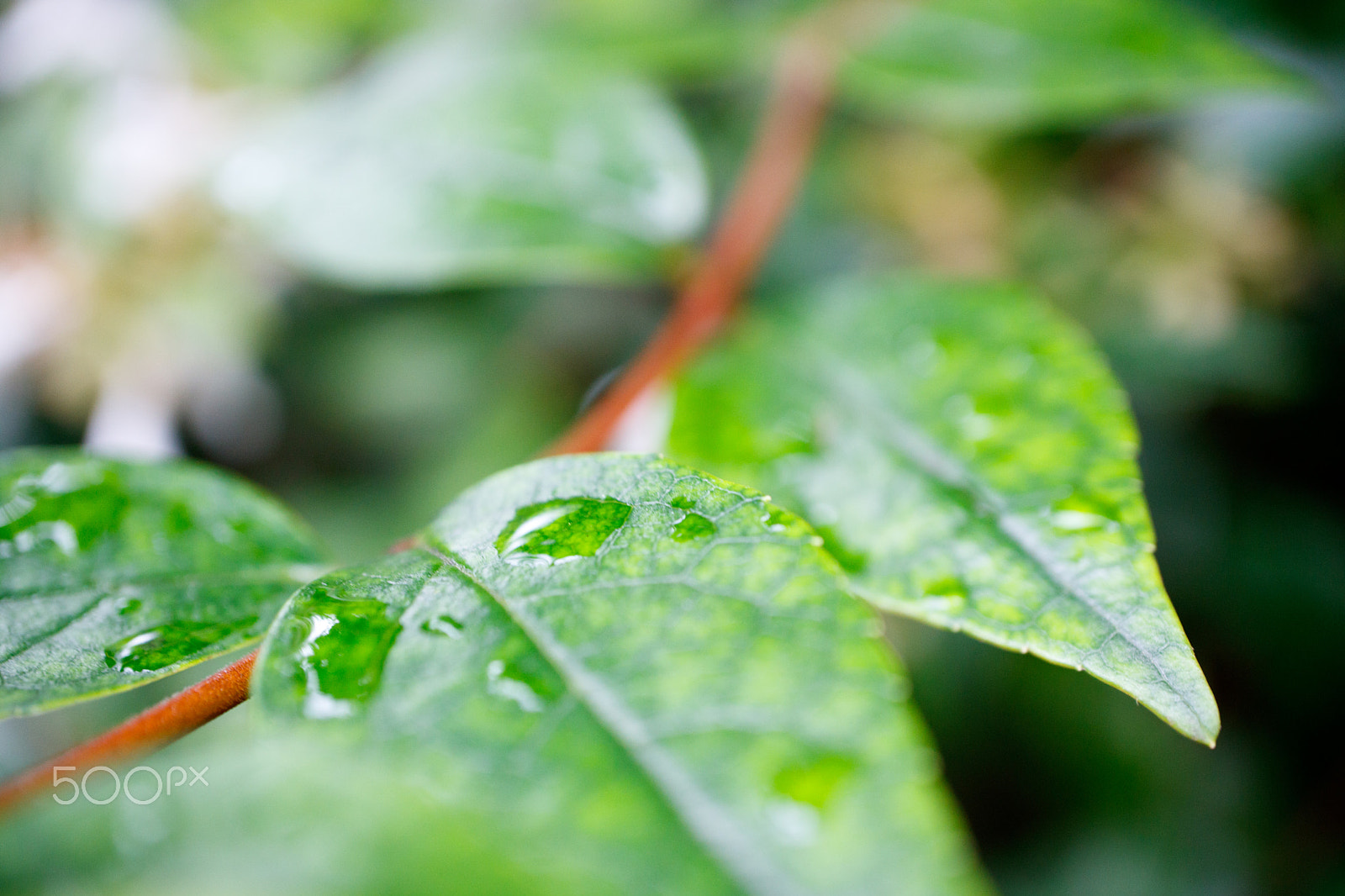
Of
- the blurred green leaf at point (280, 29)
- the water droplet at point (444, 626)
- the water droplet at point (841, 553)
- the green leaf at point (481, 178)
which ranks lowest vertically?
the water droplet at point (841, 553)

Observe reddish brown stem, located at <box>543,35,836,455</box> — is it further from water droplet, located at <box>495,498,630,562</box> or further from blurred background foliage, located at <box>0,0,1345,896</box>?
water droplet, located at <box>495,498,630,562</box>

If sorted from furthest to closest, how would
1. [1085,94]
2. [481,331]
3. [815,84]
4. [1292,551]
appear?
[481,331] < [1292,551] < [815,84] < [1085,94]

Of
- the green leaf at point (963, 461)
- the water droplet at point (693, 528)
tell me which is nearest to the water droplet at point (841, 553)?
the green leaf at point (963, 461)

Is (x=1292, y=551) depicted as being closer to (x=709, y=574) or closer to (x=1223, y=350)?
(x=1223, y=350)

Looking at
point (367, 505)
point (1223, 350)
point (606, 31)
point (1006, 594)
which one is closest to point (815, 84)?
point (606, 31)

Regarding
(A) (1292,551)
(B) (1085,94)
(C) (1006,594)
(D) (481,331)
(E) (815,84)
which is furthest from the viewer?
(D) (481,331)

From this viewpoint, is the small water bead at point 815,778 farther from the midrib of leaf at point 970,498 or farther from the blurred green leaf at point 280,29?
the blurred green leaf at point 280,29
